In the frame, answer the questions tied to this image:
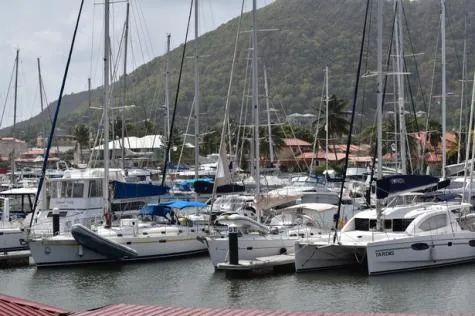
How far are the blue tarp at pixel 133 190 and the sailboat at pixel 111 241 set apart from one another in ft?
5.91

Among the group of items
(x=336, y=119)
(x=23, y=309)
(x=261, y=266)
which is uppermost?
(x=336, y=119)

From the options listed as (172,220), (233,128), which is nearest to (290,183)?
(172,220)

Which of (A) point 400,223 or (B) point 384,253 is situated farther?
(A) point 400,223

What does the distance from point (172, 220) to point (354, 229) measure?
421 inches

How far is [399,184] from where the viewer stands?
38.1 metres

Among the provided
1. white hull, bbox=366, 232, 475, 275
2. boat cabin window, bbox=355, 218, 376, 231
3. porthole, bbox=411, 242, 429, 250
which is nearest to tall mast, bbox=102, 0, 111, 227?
boat cabin window, bbox=355, 218, 376, 231

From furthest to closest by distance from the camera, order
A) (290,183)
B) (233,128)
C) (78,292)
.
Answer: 1. (233,128)
2. (290,183)
3. (78,292)

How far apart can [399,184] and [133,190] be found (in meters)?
15.0

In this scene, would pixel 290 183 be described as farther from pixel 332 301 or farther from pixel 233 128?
pixel 233 128

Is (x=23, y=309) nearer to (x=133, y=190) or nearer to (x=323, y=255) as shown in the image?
(x=323, y=255)

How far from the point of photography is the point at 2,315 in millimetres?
17891

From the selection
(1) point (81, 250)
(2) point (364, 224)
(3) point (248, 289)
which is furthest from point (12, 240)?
(2) point (364, 224)

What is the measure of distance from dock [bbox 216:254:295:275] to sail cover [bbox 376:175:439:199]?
4750 mm

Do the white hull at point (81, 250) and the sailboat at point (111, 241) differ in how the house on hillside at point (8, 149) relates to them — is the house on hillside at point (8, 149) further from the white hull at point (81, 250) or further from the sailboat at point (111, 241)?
the white hull at point (81, 250)
